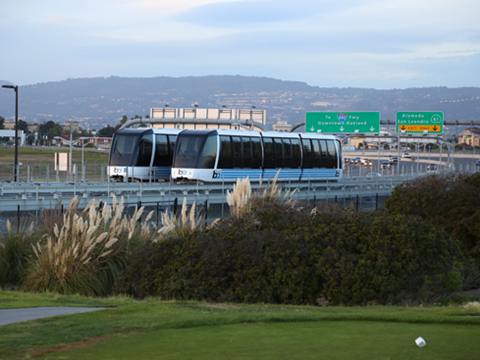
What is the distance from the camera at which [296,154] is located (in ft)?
120

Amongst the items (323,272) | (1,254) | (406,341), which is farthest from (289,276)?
(1,254)

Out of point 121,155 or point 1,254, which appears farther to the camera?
point 121,155

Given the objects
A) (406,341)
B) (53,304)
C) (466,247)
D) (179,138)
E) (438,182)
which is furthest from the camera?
(179,138)

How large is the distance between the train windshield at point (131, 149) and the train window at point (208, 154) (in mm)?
3319

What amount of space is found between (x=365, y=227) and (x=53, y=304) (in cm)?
689

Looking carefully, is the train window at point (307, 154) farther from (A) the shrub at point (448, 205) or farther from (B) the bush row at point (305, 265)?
(B) the bush row at point (305, 265)

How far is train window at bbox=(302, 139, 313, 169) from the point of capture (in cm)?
3716

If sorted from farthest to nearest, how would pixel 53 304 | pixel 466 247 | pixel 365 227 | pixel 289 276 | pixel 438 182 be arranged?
pixel 438 182 < pixel 466 247 < pixel 365 227 < pixel 289 276 < pixel 53 304

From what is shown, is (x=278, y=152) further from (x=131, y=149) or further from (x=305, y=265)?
(x=305, y=265)

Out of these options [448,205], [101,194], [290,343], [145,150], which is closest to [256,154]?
[145,150]

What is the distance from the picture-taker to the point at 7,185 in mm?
24078

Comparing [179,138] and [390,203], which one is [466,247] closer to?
[390,203]

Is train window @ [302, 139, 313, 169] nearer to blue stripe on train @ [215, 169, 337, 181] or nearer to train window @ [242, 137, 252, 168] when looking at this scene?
blue stripe on train @ [215, 169, 337, 181]

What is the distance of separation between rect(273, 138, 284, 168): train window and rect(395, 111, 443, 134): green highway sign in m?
33.5
